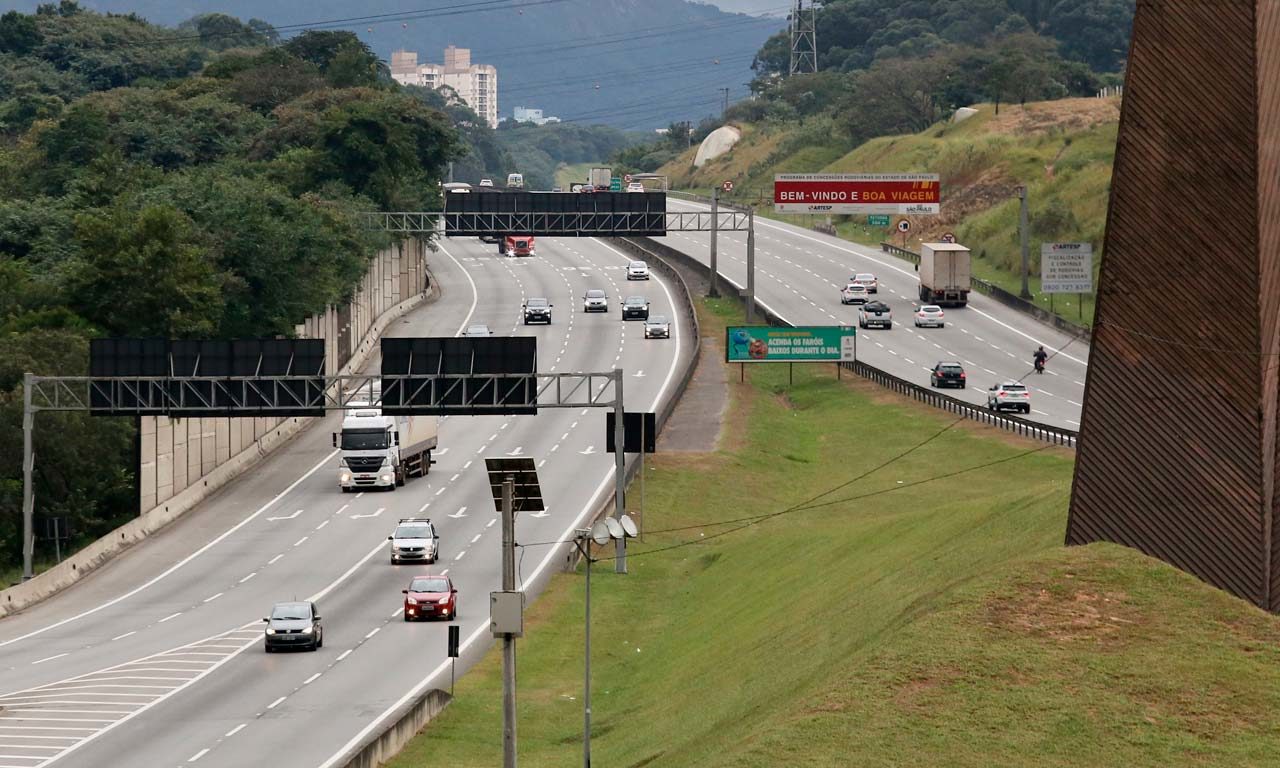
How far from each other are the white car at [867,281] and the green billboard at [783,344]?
31.6 metres

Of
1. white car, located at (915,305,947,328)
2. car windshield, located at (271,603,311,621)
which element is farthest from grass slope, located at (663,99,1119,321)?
car windshield, located at (271,603,311,621)

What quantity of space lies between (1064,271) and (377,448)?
60262 millimetres

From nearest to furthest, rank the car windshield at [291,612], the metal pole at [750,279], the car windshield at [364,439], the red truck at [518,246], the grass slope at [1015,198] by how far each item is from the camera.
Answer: the car windshield at [291,612]
the car windshield at [364,439]
the metal pole at [750,279]
the grass slope at [1015,198]
the red truck at [518,246]

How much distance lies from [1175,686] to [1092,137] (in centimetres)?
15197

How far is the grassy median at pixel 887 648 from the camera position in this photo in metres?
37.0

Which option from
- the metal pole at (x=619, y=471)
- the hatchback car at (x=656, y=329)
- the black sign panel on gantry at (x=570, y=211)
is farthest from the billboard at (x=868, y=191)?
the metal pole at (x=619, y=471)

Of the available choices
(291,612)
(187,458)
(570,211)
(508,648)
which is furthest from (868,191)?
(508,648)

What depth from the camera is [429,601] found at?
63.2 metres

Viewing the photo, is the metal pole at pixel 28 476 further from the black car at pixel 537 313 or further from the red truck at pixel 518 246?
the red truck at pixel 518 246

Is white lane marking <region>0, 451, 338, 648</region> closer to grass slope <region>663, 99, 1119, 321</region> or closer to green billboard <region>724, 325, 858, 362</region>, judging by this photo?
green billboard <region>724, 325, 858, 362</region>

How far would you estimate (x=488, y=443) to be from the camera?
97.3 meters

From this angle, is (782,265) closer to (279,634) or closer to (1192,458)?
(279,634)

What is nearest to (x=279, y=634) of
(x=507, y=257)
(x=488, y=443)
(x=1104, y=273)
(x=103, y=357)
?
(x=103, y=357)

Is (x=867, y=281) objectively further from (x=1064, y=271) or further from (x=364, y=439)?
(x=364, y=439)
